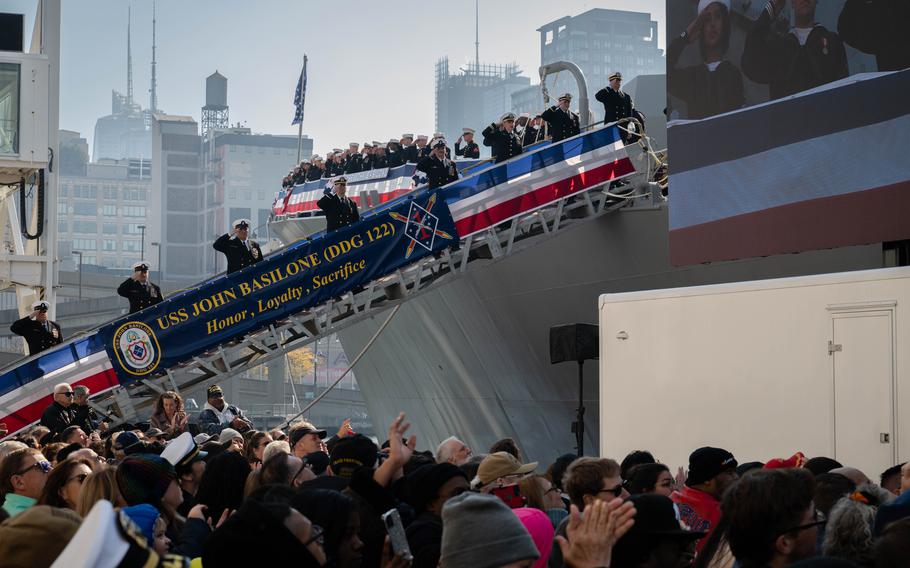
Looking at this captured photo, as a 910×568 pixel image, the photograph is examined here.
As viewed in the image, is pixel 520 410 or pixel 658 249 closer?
pixel 658 249

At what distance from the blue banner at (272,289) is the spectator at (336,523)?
13073 mm

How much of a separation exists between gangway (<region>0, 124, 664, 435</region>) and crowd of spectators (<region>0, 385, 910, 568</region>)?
29.3ft

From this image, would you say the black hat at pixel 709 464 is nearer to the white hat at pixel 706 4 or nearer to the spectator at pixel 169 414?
the spectator at pixel 169 414

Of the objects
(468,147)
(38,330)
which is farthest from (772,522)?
(468,147)

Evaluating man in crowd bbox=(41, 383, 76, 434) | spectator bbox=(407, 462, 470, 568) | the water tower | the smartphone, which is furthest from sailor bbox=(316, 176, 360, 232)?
the water tower

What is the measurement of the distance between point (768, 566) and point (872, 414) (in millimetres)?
6049

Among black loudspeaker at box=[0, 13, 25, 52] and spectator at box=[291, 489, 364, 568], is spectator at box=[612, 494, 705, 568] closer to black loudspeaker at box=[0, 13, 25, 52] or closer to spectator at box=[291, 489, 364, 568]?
spectator at box=[291, 489, 364, 568]

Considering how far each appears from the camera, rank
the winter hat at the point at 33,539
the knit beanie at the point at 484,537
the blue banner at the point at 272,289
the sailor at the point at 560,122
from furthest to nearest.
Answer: the sailor at the point at 560,122 < the blue banner at the point at 272,289 < the knit beanie at the point at 484,537 < the winter hat at the point at 33,539

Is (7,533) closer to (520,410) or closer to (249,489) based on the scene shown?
(249,489)

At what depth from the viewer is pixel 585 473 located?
5.94m

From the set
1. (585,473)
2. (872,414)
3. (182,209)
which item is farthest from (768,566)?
(182,209)

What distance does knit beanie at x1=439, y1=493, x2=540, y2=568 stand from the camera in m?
3.87

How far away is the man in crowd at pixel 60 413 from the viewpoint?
13984mm

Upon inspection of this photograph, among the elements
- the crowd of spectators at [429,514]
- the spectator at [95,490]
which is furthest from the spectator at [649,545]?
the spectator at [95,490]
